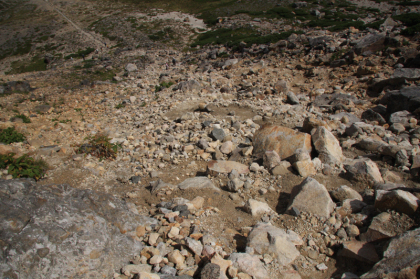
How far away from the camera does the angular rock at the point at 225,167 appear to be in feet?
→ 20.6

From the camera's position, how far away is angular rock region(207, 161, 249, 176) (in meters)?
6.29

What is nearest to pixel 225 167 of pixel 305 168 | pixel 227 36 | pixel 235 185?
pixel 235 185

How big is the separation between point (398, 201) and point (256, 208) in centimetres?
233

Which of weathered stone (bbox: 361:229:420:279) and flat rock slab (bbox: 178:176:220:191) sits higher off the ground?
weathered stone (bbox: 361:229:420:279)

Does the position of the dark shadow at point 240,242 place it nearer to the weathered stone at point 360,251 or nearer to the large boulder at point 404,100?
the weathered stone at point 360,251

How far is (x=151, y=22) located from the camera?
43.4 m

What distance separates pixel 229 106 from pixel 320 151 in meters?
5.32

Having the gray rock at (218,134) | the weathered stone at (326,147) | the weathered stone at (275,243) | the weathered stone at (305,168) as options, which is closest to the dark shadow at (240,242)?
the weathered stone at (275,243)

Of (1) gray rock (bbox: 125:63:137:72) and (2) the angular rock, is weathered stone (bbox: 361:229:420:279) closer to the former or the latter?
(2) the angular rock

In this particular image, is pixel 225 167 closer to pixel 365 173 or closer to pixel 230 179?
pixel 230 179

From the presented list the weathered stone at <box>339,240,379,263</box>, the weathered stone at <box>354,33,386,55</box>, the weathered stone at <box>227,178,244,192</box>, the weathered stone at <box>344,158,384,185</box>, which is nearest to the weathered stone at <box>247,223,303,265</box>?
the weathered stone at <box>339,240,379,263</box>

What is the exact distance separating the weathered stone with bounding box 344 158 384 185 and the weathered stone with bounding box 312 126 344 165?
1.66ft

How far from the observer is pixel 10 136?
845 centimetres

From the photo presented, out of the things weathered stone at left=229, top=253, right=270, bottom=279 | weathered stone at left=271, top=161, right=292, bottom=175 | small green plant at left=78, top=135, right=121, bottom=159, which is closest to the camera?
weathered stone at left=229, top=253, right=270, bottom=279
